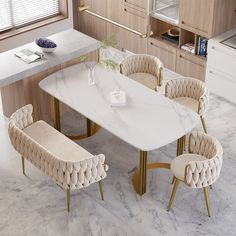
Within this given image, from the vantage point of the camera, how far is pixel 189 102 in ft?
21.2

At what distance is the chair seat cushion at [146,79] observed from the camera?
6.82m

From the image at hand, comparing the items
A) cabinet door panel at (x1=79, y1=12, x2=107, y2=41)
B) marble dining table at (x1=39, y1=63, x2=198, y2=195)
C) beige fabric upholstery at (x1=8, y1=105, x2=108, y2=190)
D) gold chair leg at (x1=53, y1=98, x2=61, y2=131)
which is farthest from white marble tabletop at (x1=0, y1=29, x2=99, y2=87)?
cabinet door panel at (x1=79, y1=12, x2=107, y2=41)

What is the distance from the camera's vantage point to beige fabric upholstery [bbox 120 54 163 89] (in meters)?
6.82

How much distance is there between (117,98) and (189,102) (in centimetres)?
94

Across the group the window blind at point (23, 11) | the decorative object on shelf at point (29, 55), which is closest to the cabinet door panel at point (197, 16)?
the decorative object on shelf at point (29, 55)

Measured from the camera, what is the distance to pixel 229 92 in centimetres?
731

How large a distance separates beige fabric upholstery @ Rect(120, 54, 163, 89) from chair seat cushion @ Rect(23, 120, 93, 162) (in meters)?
1.35

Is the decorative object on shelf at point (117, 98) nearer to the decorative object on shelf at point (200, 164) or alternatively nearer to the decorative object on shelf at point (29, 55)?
the decorative object on shelf at point (200, 164)

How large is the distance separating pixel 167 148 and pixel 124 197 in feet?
3.25

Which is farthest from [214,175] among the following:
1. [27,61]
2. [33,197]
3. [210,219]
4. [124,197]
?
[27,61]

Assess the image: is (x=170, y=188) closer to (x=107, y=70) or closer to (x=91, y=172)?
(x=91, y=172)

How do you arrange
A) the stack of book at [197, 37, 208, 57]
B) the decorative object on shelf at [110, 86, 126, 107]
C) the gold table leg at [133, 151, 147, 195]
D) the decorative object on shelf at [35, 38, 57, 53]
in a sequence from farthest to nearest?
the stack of book at [197, 37, 208, 57]
the decorative object on shelf at [35, 38, 57, 53]
the decorative object on shelf at [110, 86, 126, 107]
the gold table leg at [133, 151, 147, 195]

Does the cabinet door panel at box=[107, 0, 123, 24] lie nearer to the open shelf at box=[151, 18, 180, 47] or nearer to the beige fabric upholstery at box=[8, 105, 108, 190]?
the open shelf at box=[151, 18, 180, 47]

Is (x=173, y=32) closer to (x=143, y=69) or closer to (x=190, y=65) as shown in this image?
(x=190, y=65)
